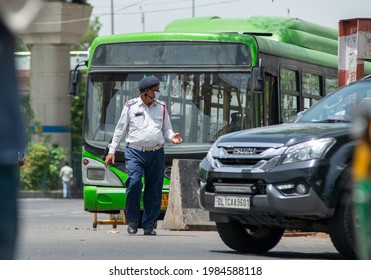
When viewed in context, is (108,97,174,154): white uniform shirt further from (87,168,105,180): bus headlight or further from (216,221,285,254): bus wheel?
(87,168,105,180): bus headlight

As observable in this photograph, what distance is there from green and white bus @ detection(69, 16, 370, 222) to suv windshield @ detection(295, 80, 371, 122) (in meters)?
5.05

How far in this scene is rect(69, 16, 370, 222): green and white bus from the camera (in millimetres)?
17719

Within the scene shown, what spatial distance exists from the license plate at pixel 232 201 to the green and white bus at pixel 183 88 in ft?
19.5

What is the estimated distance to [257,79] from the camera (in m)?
17.2

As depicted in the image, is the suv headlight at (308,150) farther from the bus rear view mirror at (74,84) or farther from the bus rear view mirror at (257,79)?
the bus rear view mirror at (74,84)

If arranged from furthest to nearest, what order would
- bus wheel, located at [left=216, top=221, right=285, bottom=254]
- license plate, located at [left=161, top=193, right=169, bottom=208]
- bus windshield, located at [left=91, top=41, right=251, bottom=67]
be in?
bus windshield, located at [left=91, top=41, right=251, bottom=67] → license plate, located at [left=161, top=193, right=169, bottom=208] → bus wheel, located at [left=216, top=221, right=285, bottom=254]

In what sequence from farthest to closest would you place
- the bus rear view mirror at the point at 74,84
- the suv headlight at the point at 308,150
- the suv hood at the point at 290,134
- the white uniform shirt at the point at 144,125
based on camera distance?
Answer: the bus rear view mirror at the point at 74,84
the white uniform shirt at the point at 144,125
the suv hood at the point at 290,134
the suv headlight at the point at 308,150

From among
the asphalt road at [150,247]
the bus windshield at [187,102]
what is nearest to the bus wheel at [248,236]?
the asphalt road at [150,247]

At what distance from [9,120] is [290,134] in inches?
284

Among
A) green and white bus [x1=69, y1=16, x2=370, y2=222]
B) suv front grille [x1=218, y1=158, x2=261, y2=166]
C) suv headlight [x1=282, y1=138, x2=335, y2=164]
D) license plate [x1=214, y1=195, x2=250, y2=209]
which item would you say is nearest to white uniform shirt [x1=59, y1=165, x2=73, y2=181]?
green and white bus [x1=69, y1=16, x2=370, y2=222]

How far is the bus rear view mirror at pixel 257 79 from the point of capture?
17156 mm

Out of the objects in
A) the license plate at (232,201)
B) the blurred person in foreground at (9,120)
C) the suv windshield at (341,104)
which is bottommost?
the license plate at (232,201)
